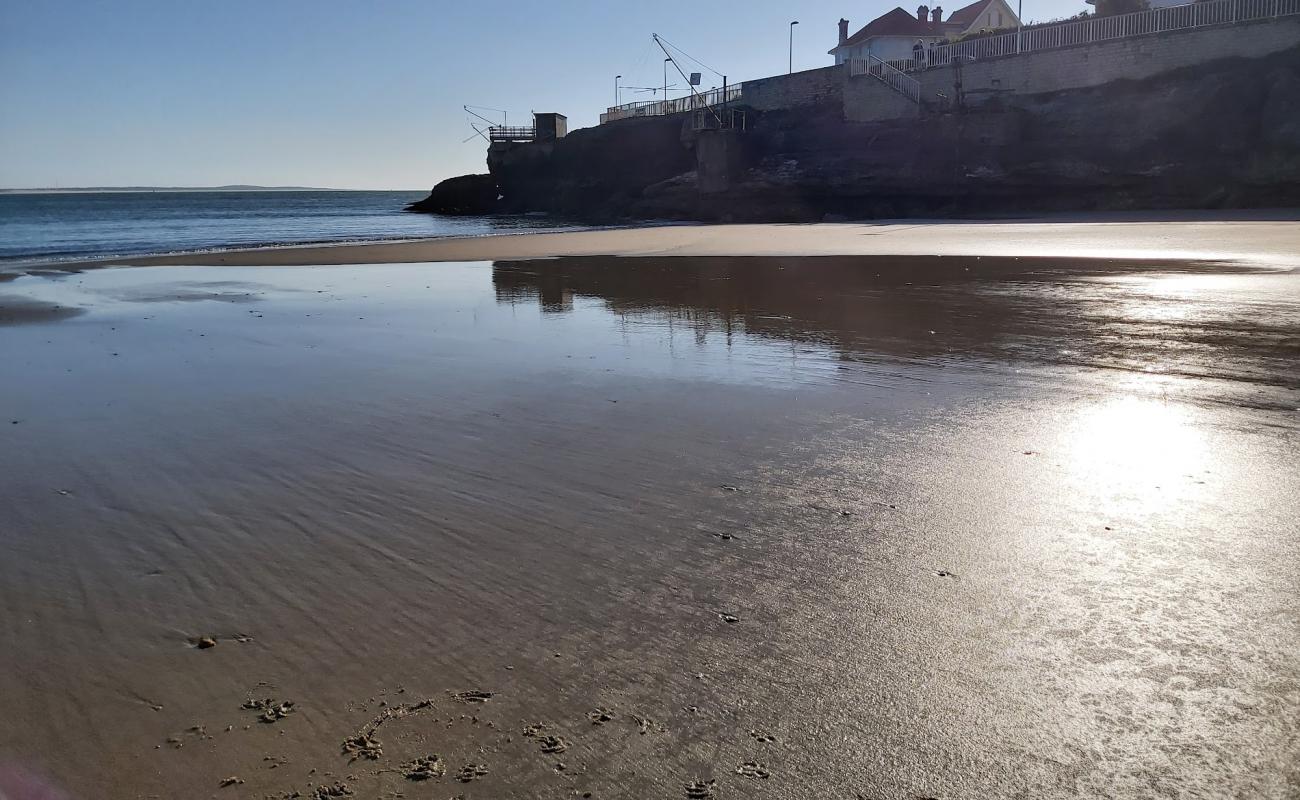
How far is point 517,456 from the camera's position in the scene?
436 cm

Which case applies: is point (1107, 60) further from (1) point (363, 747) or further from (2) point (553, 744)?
(1) point (363, 747)

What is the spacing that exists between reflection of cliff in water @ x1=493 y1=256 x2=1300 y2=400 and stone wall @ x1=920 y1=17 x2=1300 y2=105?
20556mm

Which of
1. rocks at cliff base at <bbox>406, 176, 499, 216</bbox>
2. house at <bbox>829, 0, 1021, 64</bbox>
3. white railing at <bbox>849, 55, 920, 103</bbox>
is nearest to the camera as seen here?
white railing at <bbox>849, 55, 920, 103</bbox>

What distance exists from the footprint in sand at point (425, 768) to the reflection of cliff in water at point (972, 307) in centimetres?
532

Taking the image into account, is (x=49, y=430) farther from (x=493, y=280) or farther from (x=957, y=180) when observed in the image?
(x=957, y=180)

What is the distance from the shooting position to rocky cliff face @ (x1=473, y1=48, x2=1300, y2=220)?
26.1m

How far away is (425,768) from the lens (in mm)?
1985

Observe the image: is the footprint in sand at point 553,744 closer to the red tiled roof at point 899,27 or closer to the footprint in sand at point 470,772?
the footprint in sand at point 470,772

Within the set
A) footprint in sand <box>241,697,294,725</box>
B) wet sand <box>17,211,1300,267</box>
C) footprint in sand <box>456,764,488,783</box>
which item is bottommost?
footprint in sand <box>456,764,488,783</box>

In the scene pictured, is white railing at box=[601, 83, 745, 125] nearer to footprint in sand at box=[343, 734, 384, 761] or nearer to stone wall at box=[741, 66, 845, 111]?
stone wall at box=[741, 66, 845, 111]

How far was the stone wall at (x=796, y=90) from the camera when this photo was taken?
42781 millimetres

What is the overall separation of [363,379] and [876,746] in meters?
5.03

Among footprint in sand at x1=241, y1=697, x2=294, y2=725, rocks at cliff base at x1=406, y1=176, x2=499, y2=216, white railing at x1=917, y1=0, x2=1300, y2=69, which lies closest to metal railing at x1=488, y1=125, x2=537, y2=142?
rocks at cliff base at x1=406, y1=176, x2=499, y2=216

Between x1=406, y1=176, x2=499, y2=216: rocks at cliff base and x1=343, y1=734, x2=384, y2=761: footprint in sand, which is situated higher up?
x1=406, y1=176, x2=499, y2=216: rocks at cliff base
